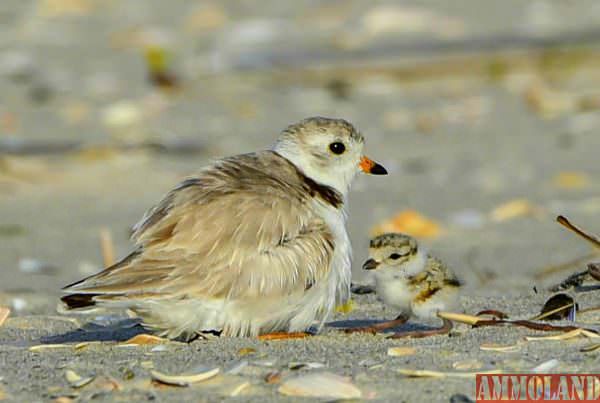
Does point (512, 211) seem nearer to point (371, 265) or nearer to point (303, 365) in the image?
point (371, 265)

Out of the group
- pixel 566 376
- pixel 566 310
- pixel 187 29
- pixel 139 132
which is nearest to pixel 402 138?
pixel 139 132

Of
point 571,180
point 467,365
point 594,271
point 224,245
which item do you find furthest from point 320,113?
point 467,365

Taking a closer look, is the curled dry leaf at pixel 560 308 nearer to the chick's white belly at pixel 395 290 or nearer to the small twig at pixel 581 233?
the small twig at pixel 581 233

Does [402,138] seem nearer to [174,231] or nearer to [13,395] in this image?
[174,231]

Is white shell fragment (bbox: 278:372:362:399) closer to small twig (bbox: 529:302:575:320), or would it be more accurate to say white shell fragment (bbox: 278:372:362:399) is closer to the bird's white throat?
small twig (bbox: 529:302:575:320)

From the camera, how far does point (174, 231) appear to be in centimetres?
392

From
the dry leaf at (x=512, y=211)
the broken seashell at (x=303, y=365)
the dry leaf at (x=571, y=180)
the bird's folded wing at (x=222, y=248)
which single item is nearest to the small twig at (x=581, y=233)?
the bird's folded wing at (x=222, y=248)

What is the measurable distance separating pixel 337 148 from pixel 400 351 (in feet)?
4.03

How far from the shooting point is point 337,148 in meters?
4.63

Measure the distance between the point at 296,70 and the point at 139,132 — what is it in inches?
57.4

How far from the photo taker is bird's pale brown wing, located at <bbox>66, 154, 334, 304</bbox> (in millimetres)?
3807

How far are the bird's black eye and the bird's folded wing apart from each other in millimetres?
549

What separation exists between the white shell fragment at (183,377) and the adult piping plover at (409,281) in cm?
80

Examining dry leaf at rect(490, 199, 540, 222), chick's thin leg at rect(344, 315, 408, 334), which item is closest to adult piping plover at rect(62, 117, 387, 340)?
chick's thin leg at rect(344, 315, 408, 334)
